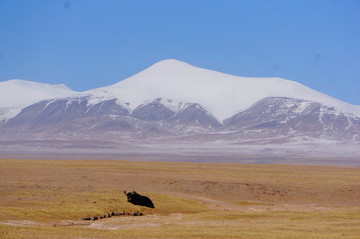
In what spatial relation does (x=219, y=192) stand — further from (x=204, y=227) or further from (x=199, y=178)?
(x=204, y=227)

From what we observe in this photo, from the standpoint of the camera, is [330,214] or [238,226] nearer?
[238,226]

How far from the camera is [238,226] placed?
2834 cm

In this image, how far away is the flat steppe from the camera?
85.4 feet

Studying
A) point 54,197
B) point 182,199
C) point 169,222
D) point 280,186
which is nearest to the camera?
point 169,222

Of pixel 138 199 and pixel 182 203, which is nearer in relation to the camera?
pixel 138 199

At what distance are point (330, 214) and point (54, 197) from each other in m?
14.9

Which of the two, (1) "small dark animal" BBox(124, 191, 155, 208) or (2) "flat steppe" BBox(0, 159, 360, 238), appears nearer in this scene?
(2) "flat steppe" BBox(0, 159, 360, 238)

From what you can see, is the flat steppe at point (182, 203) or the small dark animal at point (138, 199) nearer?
the flat steppe at point (182, 203)

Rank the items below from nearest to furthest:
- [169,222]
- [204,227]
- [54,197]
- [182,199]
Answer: [204,227], [169,222], [54,197], [182,199]

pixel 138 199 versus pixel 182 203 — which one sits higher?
pixel 138 199

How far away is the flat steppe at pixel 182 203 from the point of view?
26.0 meters

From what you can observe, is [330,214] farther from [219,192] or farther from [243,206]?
[219,192]

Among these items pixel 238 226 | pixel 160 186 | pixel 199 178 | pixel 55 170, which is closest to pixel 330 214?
pixel 238 226

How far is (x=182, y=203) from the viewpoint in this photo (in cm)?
3931
